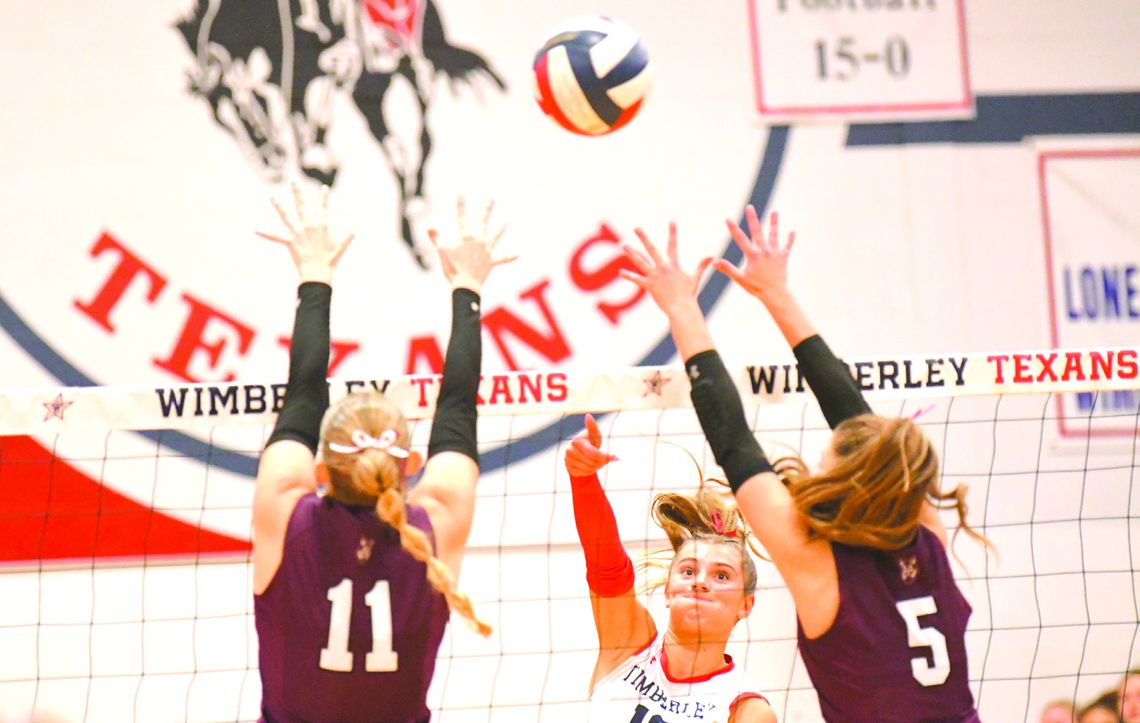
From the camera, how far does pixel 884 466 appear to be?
298 centimetres

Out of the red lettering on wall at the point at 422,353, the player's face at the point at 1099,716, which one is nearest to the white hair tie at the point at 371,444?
the red lettering on wall at the point at 422,353

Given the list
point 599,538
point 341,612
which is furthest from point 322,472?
point 599,538

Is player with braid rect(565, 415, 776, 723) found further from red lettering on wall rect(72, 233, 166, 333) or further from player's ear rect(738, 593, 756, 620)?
red lettering on wall rect(72, 233, 166, 333)

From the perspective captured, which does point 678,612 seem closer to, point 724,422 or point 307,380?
point 724,422

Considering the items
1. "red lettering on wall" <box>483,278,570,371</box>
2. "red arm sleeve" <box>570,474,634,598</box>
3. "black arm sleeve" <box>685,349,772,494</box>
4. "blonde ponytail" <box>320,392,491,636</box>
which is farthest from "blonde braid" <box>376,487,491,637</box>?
"red lettering on wall" <box>483,278,570,371</box>

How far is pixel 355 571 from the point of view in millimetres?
3016

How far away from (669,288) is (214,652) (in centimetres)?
438

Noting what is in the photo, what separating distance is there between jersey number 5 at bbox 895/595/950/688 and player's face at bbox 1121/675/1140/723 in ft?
14.4

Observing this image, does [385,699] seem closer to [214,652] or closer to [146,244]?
[214,652]

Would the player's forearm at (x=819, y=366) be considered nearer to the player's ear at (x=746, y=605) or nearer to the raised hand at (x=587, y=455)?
the raised hand at (x=587, y=455)

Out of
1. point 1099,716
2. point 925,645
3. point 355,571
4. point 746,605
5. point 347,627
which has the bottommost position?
point 1099,716

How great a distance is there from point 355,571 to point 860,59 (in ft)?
18.7

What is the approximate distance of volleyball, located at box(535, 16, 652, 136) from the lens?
518cm

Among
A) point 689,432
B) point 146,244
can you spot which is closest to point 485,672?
point 689,432
